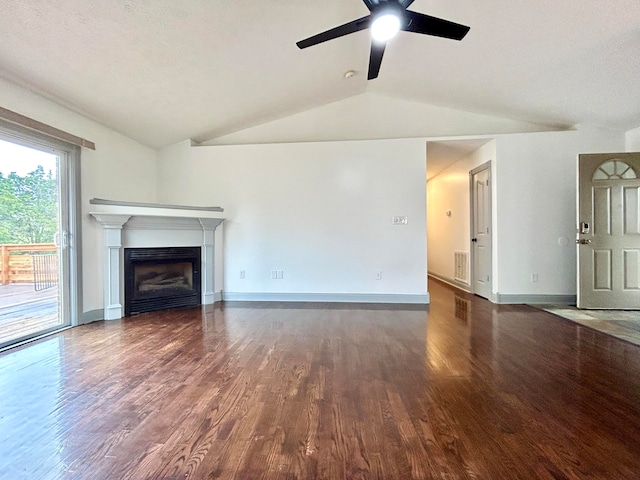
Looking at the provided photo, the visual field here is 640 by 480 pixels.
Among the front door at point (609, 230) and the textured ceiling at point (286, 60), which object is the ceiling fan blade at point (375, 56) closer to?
the textured ceiling at point (286, 60)

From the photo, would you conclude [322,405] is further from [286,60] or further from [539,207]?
[539,207]

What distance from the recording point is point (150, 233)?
4176 mm

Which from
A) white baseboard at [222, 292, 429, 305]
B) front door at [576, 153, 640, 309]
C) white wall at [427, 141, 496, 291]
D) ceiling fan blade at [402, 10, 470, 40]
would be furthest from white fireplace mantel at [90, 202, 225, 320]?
front door at [576, 153, 640, 309]

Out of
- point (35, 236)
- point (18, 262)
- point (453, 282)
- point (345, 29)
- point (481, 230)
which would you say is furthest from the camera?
point (453, 282)

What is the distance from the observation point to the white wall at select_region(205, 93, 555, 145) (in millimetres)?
4746

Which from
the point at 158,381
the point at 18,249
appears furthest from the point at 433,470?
the point at 18,249

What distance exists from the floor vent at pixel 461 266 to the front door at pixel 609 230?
175 cm

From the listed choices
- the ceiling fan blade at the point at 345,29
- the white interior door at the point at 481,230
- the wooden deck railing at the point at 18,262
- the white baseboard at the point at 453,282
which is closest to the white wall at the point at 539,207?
the white interior door at the point at 481,230

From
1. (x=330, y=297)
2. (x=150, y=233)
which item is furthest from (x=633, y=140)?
(x=150, y=233)

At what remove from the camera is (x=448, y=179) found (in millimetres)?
6426

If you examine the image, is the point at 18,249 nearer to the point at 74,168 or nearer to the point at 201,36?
the point at 74,168

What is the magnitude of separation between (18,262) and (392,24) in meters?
3.95

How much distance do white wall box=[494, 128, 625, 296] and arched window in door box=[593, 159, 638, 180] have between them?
41 centimetres

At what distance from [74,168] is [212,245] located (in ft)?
6.31
